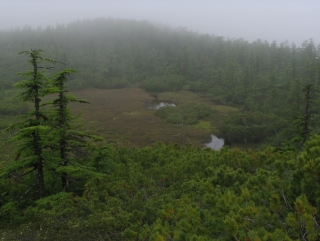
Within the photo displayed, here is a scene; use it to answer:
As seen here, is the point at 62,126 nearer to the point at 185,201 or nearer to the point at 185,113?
the point at 185,201

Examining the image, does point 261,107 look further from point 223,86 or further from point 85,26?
point 85,26

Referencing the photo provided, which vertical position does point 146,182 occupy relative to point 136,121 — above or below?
above

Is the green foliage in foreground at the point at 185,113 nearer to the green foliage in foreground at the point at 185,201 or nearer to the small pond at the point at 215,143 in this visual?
the small pond at the point at 215,143

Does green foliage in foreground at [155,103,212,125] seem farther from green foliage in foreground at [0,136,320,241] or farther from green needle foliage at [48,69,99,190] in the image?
green needle foliage at [48,69,99,190]

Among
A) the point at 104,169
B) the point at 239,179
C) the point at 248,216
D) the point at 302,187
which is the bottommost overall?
the point at 104,169

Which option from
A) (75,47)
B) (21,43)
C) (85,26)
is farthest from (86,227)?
(85,26)

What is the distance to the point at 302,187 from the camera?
14.2 feet

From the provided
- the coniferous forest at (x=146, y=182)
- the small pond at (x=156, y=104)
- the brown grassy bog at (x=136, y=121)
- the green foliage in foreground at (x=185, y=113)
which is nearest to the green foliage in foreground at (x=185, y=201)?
the coniferous forest at (x=146, y=182)

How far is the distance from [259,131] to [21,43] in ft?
283

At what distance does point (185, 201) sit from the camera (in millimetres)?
6852

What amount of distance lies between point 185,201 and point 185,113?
30303 millimetres

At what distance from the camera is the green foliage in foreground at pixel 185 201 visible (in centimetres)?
424

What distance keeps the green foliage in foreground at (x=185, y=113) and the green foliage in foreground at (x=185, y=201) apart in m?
21.0

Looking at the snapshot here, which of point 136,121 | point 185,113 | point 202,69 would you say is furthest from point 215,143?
point 202,69
